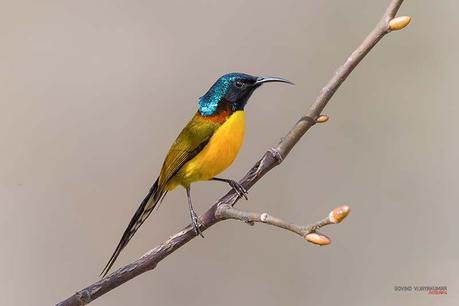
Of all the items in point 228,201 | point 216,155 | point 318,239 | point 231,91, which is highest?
point 231,91

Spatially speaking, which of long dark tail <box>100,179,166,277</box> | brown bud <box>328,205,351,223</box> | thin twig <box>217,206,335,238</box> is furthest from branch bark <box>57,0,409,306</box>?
brown bud <box>328,205,351,223</box>

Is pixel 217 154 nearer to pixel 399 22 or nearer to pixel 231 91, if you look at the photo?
pixel 231 91

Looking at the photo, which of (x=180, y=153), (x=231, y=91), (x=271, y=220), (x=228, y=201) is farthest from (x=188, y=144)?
(x=271, y=220)

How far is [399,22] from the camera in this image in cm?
70

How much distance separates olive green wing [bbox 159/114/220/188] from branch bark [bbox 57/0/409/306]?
18 cm

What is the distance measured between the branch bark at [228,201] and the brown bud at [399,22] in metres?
0.02

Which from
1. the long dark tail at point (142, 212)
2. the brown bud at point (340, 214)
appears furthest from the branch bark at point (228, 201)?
the brown bud at point (340, 214)

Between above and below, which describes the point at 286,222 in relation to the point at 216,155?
below

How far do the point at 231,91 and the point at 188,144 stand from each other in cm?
13

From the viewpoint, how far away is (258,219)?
0.66m

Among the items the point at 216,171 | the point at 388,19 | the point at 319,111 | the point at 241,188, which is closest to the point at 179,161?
the point at 216,171

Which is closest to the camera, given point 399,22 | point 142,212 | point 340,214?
point 340,214

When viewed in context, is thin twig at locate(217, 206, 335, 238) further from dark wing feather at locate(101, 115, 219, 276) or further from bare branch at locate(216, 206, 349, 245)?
dark wing feather at locate(101, 115, 219, 276)

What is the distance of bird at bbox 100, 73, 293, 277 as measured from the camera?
99cm
